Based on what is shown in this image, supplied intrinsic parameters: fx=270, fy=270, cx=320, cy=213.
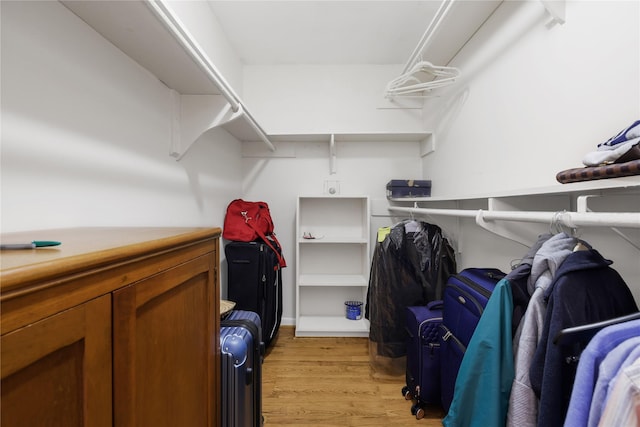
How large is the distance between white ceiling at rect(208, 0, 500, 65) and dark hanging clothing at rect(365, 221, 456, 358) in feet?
4.18

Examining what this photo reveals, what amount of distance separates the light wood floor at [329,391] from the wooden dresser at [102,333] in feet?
3.22

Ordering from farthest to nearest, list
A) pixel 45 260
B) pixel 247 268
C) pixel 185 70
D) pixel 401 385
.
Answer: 1. pixel 247 268
2. pixel 401 385
3. pixel 185 70
4. pixel 45 260

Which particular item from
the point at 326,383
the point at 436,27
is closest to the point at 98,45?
the point at 436,27

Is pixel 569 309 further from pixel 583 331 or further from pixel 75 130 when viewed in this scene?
pixel 75 130

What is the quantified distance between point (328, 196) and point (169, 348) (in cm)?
185

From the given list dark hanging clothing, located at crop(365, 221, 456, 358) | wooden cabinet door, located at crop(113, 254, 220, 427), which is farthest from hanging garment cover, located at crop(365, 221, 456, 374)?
wooden cabinet door, located at crop(113, 254, 220, 427)

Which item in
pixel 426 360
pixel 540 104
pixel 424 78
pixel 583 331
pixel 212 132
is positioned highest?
pixel 424 78

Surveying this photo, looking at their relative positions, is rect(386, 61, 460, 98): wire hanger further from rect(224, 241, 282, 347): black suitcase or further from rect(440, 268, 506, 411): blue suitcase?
rect(224, 241, 282, 347): black suitcase

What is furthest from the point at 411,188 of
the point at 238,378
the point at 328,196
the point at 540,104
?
the point at 238,378

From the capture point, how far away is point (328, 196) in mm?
2387

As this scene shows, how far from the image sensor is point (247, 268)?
2062mm

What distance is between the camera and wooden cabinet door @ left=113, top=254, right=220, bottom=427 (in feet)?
1.65

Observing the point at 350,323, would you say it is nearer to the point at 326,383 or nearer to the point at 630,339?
the point at 326,383

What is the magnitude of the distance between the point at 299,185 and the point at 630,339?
2.33m
